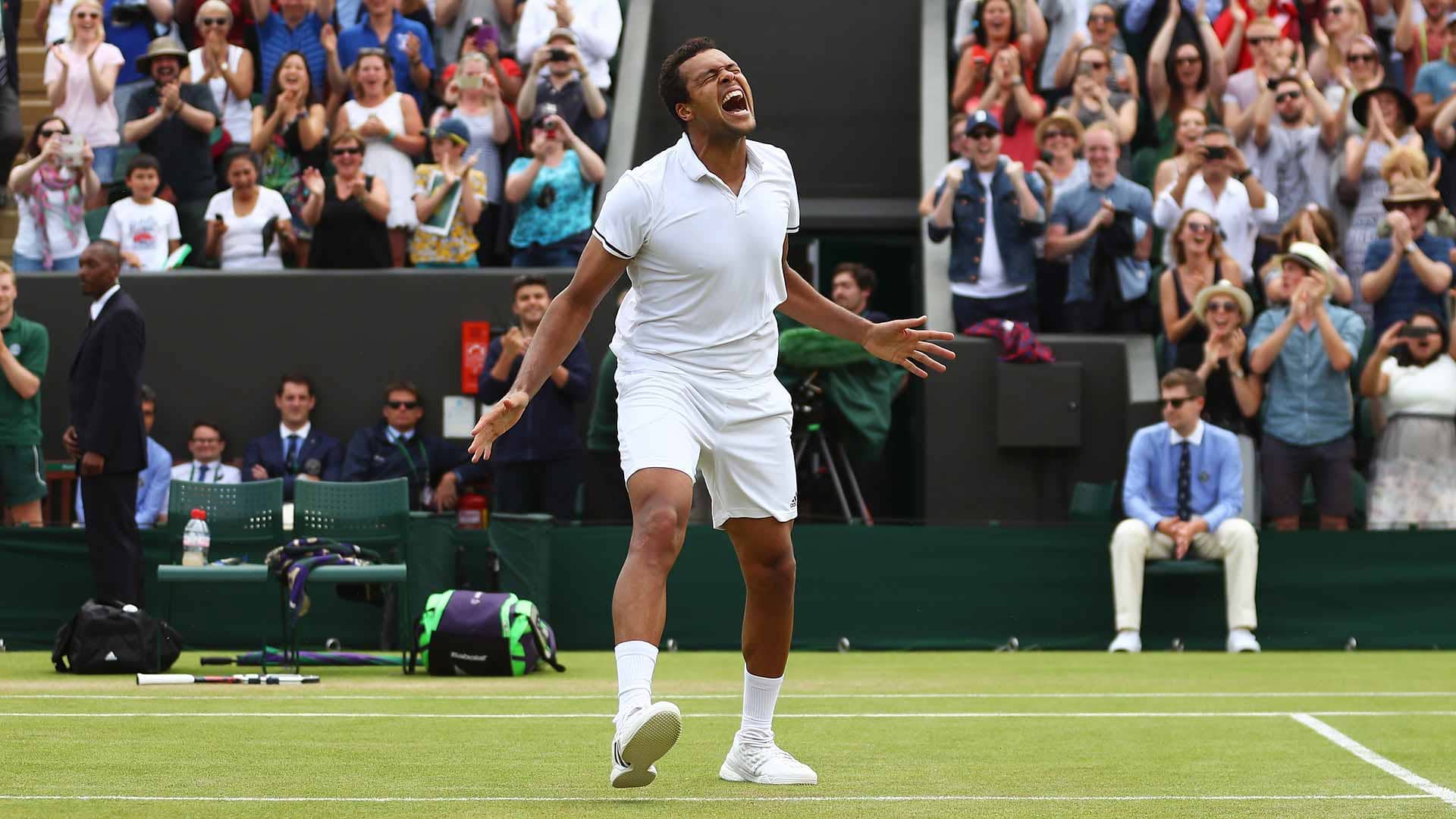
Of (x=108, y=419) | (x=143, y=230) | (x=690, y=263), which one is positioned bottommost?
(x=108, y=419)

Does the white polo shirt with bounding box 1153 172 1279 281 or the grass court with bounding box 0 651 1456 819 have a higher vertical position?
the white polo shirt with bounding box 1153 172 1279 281

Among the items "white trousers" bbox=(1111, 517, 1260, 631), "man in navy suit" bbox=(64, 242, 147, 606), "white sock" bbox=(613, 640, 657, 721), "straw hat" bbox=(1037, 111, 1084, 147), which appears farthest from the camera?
"straw hat" bbox=(1037, 111, 1084, 147)

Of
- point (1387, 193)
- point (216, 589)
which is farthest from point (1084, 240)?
point (216, 589)

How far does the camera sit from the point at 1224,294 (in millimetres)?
14109

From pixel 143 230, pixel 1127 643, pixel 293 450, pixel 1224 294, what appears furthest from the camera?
pixel 143 230

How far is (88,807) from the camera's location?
5.64 meters

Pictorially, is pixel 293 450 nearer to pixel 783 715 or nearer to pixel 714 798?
pixel 783 715

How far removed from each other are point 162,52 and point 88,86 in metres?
0.79

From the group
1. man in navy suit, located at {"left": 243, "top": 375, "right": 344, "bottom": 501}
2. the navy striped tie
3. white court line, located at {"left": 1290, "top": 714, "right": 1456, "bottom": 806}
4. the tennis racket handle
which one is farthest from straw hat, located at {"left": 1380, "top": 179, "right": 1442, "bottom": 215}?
the tennis racket handle

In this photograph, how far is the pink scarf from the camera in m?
16.0

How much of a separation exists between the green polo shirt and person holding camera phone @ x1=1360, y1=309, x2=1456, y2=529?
347 inches

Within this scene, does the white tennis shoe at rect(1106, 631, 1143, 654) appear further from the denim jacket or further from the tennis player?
the tennis player

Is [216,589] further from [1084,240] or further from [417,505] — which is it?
[1084,240]

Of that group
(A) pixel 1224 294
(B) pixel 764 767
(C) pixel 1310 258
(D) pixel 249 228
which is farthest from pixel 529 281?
A: (B) pixel 764 767
